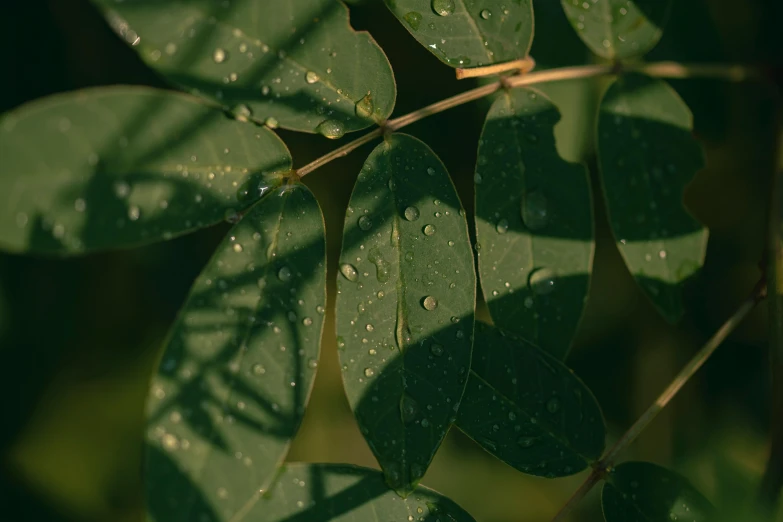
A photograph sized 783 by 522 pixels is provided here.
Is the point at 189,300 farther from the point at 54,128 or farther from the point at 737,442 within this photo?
the point at 737,442

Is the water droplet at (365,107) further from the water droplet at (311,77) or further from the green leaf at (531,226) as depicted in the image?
the green leaf at (531,226)

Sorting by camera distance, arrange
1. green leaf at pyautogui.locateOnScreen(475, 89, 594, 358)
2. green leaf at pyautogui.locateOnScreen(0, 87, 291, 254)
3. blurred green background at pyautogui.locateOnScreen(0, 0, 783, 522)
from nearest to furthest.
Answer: green leaf at pyautogui.locateOnScreen(0, 87, 291, 254)
green leaf at pyautogui.locateOnScreen(475, 89, 594, 358)
blurred green background at pyautogui.locateOnScreen(0, 0, 783, 522)

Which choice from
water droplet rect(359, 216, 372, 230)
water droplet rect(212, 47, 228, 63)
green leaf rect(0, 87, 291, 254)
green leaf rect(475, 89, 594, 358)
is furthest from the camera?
green leaf rect(475, 89, 594, 358)

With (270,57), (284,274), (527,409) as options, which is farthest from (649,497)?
(270,57)

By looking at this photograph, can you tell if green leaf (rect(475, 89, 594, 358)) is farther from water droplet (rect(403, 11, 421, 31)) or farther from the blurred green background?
the blurred green background

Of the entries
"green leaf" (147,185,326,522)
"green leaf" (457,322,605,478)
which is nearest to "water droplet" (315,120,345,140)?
"green leaf" (147,185,326,522)

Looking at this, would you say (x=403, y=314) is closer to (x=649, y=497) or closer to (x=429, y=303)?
(x=429, y=303)
